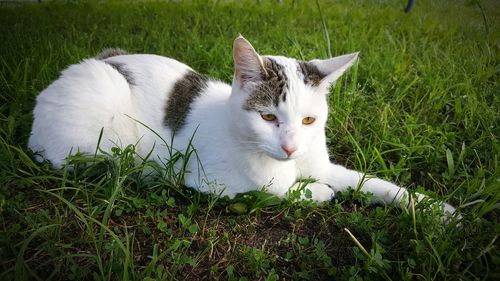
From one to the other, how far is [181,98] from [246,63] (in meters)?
0.66

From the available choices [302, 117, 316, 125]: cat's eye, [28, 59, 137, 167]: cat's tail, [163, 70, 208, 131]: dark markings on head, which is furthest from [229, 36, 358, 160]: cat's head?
[28, 59, 137, 167]: cat's tail

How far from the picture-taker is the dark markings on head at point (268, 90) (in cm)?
186

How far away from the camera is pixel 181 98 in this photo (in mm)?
2371

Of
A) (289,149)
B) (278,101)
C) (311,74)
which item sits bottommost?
(289,149)

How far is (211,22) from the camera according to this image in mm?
4617

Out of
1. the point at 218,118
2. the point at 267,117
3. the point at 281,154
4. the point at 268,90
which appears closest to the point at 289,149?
the point at 281,154

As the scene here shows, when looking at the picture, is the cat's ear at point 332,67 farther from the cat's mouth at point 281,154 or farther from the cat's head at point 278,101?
the cat's mouth at point 281,154

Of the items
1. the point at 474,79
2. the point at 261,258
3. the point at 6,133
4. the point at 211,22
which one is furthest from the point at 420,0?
the point at 6,133

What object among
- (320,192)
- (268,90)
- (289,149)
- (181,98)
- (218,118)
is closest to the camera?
(289,149)

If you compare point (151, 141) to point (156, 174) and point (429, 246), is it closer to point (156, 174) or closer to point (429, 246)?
point (156, 174)

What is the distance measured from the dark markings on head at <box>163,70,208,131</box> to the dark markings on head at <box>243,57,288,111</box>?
581mm

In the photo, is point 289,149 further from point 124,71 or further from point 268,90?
point 124,71

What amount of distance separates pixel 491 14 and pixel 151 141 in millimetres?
3290

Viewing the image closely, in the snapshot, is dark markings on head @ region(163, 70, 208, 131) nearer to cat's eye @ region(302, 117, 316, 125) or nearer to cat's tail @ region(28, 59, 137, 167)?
cat's tail @ region(28, 59, 137, 167)
